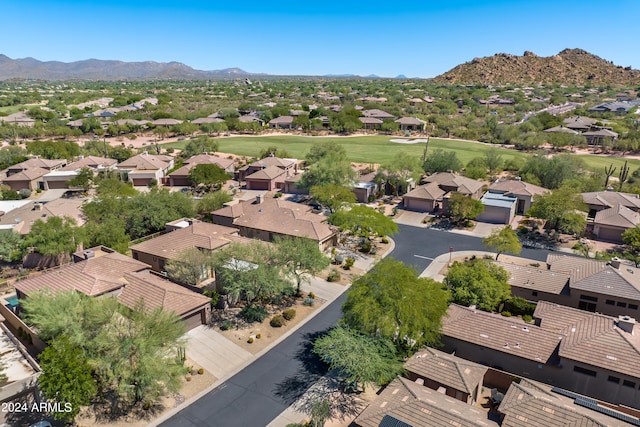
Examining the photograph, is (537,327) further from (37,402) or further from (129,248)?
(129,248)

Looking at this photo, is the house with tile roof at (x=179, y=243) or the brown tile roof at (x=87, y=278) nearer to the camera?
the brown tile roof at (x=87, y=278)

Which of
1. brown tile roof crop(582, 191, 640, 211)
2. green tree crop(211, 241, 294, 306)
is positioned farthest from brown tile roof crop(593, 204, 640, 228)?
green tree crop(211, 241, 294, 306)

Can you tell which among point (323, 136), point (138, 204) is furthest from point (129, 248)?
point (323, 136)

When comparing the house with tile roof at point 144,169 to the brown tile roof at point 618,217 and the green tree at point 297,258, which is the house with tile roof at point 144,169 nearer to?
the green tree at point 297,258

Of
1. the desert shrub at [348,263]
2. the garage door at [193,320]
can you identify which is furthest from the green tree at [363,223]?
the garage door at [193,320]

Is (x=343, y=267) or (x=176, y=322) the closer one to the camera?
(x=176, y=322)

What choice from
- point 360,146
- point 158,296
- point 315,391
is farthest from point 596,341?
point 360,146
